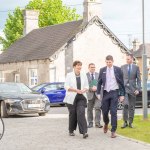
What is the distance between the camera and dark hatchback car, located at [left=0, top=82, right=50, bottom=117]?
65.2 feet

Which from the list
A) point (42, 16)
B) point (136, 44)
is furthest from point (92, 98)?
point (136, 44)

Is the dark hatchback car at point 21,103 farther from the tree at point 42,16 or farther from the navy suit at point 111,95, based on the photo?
the tree at point 42,16

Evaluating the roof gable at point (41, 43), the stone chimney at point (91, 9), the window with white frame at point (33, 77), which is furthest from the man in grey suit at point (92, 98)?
the window with white frame at point (33, 77)

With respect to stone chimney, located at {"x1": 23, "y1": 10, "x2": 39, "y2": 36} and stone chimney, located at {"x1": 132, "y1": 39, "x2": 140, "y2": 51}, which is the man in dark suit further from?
stone chimney, located at {"x1": 132, "y1": 39, "x2": 140, "y2": 51}

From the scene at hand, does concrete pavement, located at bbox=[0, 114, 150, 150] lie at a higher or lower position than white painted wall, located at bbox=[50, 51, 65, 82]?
lower

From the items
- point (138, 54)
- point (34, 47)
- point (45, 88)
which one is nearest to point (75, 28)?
point (34, 47)

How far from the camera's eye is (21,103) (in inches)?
782

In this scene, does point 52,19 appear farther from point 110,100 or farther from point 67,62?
point 110,100

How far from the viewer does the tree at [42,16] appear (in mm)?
64500

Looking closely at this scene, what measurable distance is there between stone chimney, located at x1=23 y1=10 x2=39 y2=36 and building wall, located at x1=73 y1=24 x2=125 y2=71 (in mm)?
11647

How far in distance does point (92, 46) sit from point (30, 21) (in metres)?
12.7

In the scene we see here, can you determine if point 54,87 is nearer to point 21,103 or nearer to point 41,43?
point 21,103

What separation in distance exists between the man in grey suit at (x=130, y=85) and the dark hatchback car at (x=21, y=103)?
6.36 metres

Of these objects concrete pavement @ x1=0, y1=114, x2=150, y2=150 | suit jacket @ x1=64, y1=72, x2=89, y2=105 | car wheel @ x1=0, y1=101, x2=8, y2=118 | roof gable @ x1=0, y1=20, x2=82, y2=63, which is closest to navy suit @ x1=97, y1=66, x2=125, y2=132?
suit jacket @ x1=64, y1=72, x2=89, y2=105
